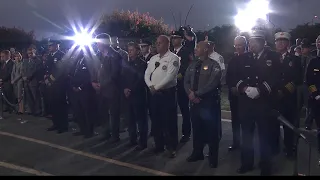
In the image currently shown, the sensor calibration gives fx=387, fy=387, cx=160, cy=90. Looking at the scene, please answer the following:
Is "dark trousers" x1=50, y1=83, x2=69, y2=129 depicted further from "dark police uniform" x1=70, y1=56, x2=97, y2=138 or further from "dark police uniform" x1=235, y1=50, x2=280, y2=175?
"dark police uniform" x1=235, y1=50, x2=280, y2=175

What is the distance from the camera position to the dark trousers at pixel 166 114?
21.6 feet

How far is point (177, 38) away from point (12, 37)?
49.8 metres

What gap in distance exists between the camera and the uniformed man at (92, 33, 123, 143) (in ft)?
24.3

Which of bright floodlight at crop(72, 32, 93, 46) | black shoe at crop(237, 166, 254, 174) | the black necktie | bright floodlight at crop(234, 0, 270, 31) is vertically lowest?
black shoe at crop(237, 166, 254, 174)

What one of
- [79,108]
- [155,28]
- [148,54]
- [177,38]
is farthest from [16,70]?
[155,28]

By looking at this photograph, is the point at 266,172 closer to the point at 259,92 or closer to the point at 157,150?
the point at 259,92

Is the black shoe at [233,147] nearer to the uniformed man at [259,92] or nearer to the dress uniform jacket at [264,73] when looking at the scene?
the uniformed man at [259,92]

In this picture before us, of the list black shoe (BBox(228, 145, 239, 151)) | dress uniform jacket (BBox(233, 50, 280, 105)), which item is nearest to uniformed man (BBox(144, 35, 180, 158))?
black shoe (BBox(228, 145, 239, 151))

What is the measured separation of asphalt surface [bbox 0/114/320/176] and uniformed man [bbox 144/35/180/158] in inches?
16.8

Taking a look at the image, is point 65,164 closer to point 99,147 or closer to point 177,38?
point 99,147

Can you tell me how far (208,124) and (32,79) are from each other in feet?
21.6

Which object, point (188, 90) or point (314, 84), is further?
point (314, 84)

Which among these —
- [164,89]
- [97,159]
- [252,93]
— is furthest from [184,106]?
[252,93]

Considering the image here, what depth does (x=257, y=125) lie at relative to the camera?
5.52 m
